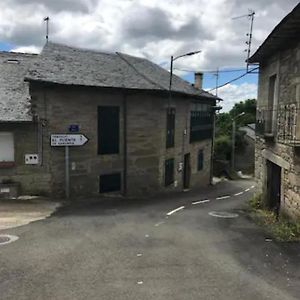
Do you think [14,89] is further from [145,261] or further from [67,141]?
[145,261]

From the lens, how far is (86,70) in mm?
19172

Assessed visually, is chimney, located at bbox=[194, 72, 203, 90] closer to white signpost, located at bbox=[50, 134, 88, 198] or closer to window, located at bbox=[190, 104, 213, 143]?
window, located at bbox=[190, 104, 213, 143]

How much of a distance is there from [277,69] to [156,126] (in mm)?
7940

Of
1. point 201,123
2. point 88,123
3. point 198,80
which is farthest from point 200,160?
point 88,123

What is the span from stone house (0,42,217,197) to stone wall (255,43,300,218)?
6345 millimetres

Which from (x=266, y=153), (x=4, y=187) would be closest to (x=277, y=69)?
A: (x=266, y=153)

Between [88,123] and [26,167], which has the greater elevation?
[88,123]

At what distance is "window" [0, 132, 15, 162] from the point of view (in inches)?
640

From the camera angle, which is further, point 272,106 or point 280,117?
point 272,106

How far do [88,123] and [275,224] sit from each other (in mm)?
9148

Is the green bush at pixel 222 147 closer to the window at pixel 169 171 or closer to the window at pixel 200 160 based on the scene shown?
the window at pixel 200 160

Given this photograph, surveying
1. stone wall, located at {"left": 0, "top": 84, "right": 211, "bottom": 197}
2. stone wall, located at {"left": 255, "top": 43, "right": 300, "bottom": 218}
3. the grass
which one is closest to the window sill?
stone wall, located at {"left": 0, "top": 84, "right": 211, "bottom": 197}

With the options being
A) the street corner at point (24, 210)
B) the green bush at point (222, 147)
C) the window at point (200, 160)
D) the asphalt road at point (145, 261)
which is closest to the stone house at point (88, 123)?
the street corner at point (24, 210)

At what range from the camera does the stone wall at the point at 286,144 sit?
1175cm
